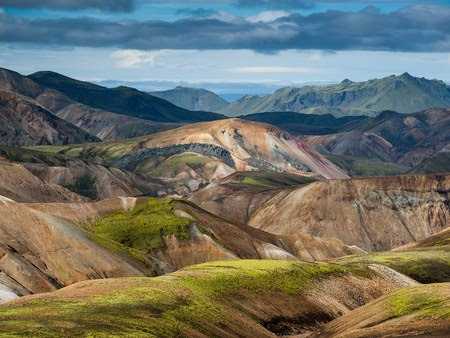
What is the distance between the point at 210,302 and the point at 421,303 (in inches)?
855

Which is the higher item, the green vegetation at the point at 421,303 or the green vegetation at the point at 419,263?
the green vegetation at the point at 421,303

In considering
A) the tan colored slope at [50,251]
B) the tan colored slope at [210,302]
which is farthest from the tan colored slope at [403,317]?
the tan colored slope at [50,251]

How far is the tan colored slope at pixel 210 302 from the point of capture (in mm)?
69875

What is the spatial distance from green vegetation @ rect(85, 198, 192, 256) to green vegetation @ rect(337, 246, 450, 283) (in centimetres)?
3617

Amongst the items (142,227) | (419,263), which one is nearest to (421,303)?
(419,263)

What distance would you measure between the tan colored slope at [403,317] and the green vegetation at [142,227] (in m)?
70.0

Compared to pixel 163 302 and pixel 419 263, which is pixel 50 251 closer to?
pixel 163 302

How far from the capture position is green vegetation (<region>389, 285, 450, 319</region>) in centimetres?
8625

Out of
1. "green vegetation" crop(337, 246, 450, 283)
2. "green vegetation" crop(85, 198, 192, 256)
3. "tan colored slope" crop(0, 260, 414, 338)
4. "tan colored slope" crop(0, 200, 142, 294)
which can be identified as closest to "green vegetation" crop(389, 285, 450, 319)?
"tan colored slope" crop(0, 260, 414, 338)

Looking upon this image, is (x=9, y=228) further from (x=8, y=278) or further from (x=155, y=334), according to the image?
(x=155, y=334)

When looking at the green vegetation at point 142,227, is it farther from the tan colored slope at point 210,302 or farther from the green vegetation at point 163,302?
the green vegetation at point 163,302

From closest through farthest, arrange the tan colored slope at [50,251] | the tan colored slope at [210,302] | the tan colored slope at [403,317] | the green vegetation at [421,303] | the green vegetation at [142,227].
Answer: the tan colored slope at [210,302] → the tan colored slope at [403,317] → the green vegetation at [421,303] → the tan colored slope at [50,251] → the green vegetation at [142,227]

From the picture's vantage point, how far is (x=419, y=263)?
153 metres

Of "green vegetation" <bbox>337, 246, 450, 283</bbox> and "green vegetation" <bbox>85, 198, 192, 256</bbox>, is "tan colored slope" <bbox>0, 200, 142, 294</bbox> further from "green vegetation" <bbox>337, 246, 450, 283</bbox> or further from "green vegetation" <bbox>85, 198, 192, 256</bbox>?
"green vegetation" <bbox>337, 246, 450, 283</bbox>
